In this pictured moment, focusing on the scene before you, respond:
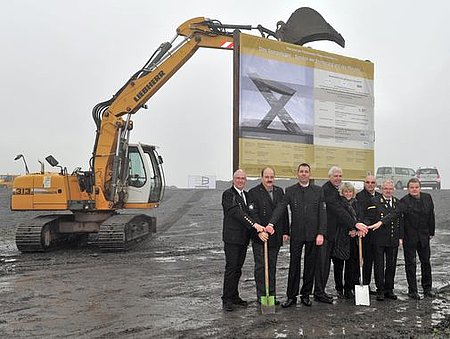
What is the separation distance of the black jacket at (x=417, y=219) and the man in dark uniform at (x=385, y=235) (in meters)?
0.16

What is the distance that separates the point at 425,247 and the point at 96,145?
8.78m

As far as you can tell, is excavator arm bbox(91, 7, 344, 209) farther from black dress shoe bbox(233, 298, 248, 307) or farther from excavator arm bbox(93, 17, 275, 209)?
black dress shoe bbox(233, 298, 248, 307)

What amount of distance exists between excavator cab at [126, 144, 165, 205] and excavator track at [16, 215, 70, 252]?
6.62 feet

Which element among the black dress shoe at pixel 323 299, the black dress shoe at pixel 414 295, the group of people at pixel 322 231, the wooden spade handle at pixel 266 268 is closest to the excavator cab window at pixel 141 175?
the group of people at pixel 322 231

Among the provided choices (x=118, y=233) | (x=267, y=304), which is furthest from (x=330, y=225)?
(x=118, y=233)

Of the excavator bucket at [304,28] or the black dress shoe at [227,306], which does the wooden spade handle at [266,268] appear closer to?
the black dress shoe at [227,306]

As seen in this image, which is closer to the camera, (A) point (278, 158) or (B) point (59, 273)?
(B) point (59, 273)

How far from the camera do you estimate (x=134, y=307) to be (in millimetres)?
7211

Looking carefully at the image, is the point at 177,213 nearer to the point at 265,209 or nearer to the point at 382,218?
the point at 382,218

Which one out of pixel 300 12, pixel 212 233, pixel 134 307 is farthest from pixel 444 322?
pixel 212 233

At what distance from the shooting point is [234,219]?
7.02 metres

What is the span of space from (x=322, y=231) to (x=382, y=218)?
3.35 ft

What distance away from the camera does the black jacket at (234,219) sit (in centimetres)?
694

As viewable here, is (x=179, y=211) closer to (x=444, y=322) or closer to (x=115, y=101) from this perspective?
(x=115, y=101)
